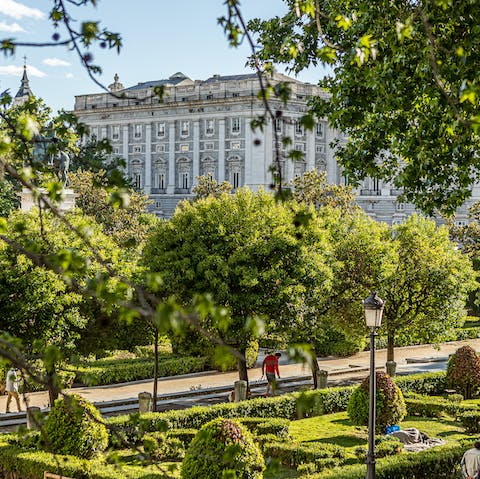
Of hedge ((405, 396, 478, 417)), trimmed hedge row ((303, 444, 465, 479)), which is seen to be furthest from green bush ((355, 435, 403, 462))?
hedge ((405, 396, 478, 417))

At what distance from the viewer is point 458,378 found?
22.6 m

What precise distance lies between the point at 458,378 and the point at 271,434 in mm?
8157

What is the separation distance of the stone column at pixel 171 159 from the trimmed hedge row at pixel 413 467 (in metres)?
69.4

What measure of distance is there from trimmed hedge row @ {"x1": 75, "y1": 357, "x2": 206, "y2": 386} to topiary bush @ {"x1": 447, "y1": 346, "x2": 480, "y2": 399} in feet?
30.7

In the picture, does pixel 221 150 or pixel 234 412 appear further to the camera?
pixel 221 150

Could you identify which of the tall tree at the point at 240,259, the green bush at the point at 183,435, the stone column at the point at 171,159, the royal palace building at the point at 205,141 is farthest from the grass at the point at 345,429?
the stone column at the point at 171,159

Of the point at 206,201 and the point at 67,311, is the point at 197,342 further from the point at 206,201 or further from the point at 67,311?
the point at 67,311

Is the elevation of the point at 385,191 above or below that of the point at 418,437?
above

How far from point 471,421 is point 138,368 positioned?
12.0m

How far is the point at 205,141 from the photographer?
80.9 meters

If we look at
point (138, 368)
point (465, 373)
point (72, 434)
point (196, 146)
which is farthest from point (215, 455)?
point (196, 146)

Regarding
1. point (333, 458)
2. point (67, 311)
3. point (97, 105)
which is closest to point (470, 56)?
point (333, 458)

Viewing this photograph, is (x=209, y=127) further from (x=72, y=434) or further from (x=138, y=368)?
(x=72, y=434)

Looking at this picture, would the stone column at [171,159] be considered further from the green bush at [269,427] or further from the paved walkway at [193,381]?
the green bush at [269,427]
